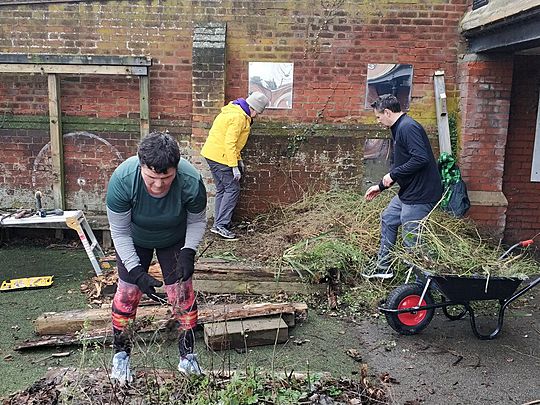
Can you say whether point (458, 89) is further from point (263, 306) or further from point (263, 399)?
point (263, 399)

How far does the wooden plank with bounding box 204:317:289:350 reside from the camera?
441 centimetres

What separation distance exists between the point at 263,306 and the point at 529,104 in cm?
503

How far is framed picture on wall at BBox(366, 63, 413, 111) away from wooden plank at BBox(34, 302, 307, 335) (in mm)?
3757

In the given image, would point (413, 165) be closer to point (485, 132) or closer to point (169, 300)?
point (169, 300)

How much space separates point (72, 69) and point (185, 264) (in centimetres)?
474

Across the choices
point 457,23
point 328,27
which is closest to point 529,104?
point 457,23

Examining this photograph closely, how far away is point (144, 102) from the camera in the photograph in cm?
734

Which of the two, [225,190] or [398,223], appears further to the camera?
[225,190]

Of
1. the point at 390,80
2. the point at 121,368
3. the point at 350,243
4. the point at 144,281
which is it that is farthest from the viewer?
the point at 390,80

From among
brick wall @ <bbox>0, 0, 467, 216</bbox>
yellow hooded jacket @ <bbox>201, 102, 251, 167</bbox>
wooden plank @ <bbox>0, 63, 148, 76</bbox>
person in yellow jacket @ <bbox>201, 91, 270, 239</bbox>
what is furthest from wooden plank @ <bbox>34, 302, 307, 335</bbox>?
wooden plank @ <bbox>0, 63, 148, 76</bbox>

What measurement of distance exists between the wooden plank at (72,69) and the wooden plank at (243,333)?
4.06 m

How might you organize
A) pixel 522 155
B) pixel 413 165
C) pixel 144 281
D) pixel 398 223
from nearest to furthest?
pixel 144 281, pixel 413 165, pixel 398 223, pixel 522 155

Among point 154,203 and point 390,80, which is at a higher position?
point 390,80

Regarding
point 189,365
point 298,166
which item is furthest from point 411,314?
point 298,166
